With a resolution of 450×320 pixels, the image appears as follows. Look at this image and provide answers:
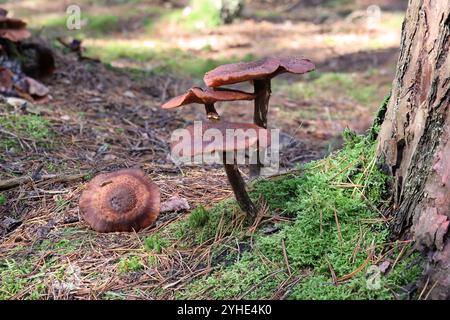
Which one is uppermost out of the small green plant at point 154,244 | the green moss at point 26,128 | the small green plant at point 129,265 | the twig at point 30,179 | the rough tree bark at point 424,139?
the rough tree bark at point 424,139

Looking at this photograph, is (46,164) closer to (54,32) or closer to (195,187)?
(195,187)

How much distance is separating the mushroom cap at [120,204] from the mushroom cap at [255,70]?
78cm

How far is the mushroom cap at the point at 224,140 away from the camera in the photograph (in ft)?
6.91

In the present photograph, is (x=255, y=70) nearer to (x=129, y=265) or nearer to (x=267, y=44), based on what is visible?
(x=129, y=265)

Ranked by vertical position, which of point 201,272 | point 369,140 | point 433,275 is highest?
point 369,140

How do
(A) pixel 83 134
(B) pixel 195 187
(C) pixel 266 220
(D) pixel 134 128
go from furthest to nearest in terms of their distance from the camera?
(D) pixel 134 128
(A) pixel 83 134
(B) pixel 195 187
(C) pixel 266 220

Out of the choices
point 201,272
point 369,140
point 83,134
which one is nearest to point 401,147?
point 369,140

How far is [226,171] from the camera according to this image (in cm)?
249

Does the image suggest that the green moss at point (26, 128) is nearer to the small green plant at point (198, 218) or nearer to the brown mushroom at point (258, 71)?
the small green plant at point (198, 218)

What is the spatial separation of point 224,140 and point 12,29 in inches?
159

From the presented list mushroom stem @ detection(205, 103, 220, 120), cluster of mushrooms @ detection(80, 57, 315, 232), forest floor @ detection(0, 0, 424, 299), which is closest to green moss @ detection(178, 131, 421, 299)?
forest floor @ detection(0, 0, 424, 299)

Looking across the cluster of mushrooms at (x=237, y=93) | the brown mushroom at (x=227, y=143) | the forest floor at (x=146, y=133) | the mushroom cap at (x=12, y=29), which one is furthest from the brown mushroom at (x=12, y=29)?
the brown mushroom at (x=227, y=143)

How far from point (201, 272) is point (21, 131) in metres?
2.34

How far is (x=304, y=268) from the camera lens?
2.41 meters
